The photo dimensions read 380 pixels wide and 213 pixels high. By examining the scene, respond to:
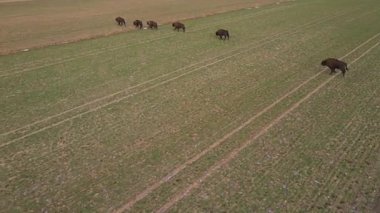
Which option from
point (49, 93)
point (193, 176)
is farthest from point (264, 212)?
point (49, 93)

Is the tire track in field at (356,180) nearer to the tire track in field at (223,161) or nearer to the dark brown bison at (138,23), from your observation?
the tire track in field at (223,161)

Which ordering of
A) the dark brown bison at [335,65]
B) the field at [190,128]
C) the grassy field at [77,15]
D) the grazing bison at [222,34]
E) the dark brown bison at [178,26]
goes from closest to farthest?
1. the field at [190,128]
2. the dark brown bison at [335,65]
3. the grazing bison at [222,34]
4. the grassy field at [77,15]
5. the dark brown bison at [178,26]

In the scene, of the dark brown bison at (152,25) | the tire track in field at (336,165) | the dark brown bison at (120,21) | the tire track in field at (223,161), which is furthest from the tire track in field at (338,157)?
the dark brown bison at (120,21)

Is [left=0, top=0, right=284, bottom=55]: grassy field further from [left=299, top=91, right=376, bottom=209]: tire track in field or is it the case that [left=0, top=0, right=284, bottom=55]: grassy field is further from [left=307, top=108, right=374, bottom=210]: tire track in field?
[left=307, top=108, right=374, bottom=210]: tire track in field

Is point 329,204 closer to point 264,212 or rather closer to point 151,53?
point 264,212

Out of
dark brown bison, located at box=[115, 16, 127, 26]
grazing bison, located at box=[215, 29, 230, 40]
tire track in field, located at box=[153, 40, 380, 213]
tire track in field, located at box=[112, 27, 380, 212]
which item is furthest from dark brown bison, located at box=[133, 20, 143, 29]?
tire track in field, located at box=[153, 40, 380, 213]

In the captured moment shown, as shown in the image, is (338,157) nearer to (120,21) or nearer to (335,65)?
(335,65)

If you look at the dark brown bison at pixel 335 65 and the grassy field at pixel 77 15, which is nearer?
the dark brown bison at pixel 335 65

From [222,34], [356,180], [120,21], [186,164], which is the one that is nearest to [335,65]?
[222,34]
